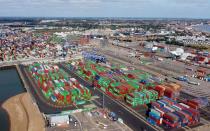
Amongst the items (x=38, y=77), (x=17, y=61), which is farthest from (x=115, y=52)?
(x=38, y=77)

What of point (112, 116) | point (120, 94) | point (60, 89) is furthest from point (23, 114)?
point (120, 94)

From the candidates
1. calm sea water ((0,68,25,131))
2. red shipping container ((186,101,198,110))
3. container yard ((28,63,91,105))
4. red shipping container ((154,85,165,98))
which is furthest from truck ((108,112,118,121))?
calm sea water ((0,68,25,131))

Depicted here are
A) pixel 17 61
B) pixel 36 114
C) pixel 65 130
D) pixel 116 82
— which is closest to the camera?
pixel 65 130

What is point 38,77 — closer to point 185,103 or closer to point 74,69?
point 74,69

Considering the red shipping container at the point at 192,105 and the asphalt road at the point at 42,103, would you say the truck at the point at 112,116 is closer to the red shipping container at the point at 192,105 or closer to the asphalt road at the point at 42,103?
the asphalt road at the point at 42,103

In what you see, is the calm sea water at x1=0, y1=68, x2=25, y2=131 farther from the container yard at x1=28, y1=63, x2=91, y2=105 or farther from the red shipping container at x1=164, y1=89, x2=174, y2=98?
the red shipping container at x1=164, y1=89, x2=174, y2=98

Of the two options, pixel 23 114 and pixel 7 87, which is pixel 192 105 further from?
pixel 7 87
